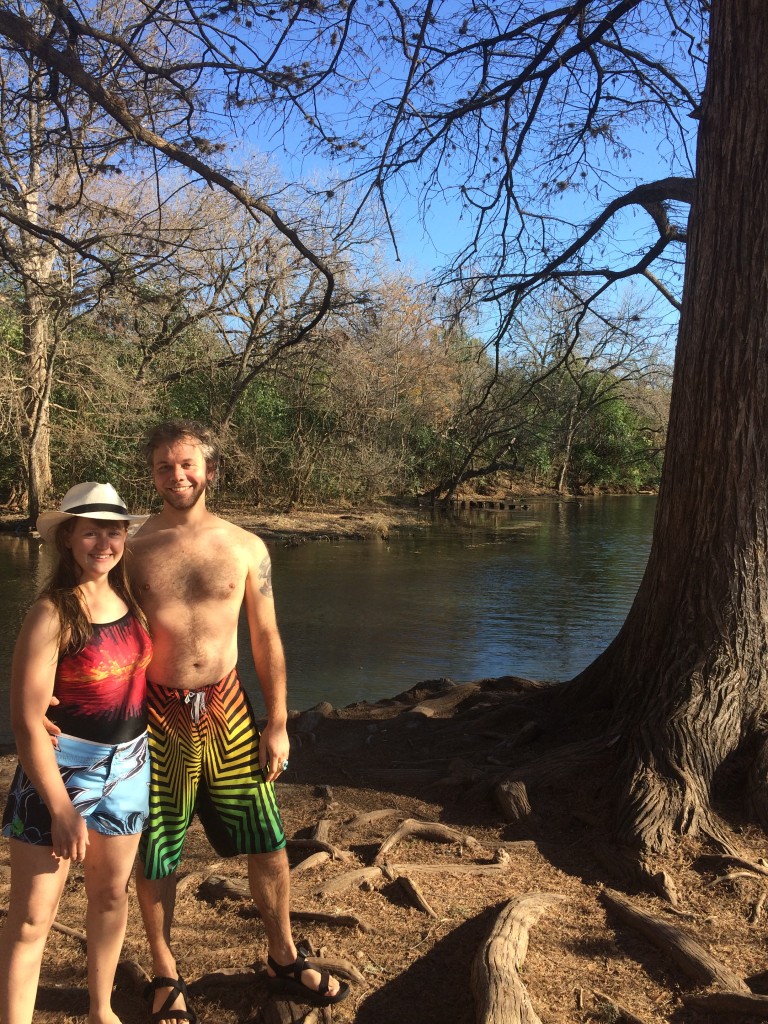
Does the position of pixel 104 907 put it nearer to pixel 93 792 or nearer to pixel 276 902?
pixel 93 792

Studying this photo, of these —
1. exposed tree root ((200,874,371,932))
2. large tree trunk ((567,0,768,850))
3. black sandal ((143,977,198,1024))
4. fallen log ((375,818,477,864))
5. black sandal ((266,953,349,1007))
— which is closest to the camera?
black sandal ((143,977,198,1024))

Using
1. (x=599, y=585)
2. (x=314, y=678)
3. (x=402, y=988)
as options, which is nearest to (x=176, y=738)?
(x=402, y=988)

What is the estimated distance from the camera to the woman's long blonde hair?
2574mm

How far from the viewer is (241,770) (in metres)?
3.08

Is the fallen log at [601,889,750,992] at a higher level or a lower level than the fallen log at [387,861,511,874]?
higher

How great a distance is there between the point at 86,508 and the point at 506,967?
219 centimetres

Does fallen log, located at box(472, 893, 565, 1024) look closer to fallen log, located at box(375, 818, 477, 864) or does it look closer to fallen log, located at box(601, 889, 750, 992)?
fallen log, located at box(601, 889, 750, 992)

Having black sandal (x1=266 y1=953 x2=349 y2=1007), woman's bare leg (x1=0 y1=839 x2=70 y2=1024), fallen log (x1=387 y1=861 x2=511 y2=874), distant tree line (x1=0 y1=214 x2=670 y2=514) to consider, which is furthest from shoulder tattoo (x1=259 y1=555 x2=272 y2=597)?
distant tree line (x1=0 y1=214 x2=670 y2=514)

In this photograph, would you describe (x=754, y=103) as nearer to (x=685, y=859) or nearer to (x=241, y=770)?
(x=685, y=859)

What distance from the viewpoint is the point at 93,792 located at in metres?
2.61

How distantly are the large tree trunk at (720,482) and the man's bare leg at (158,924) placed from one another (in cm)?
254

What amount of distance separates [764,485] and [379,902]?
2913 millimetres

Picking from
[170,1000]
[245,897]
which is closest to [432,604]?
[245,897]

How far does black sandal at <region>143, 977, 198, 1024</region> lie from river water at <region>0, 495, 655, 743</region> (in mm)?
5973
